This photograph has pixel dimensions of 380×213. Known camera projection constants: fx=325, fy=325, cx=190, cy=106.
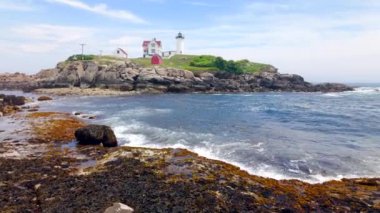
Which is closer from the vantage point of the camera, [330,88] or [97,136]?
[97,136]

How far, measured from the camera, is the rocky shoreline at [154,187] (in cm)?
1556

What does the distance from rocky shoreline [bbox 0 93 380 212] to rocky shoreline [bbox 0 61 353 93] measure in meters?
69.0

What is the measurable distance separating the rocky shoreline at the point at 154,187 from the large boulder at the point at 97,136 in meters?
2.58

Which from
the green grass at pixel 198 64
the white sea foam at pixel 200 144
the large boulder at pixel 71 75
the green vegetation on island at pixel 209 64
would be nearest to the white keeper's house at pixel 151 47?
the green grass at pixel 198 64

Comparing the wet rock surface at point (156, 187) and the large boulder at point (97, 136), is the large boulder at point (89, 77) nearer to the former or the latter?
the large boulder at point (97, 136)

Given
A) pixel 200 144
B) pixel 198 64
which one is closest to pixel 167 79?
pixel 198 64

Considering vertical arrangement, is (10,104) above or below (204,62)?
below

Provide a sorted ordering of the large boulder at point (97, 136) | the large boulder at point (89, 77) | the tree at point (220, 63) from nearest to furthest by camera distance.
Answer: the large boulder at point (97, 136) < the large boulder at point (89, 77) < the tree at point (220, 63)

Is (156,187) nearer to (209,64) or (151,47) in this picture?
(209,64)

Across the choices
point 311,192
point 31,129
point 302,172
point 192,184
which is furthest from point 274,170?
point 31,129

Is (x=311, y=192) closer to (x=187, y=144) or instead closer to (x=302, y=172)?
(x=302, y=172)

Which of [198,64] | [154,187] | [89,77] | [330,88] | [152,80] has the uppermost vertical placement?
[198,64]

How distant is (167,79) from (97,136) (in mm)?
67340

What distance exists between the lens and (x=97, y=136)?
2792 cm
